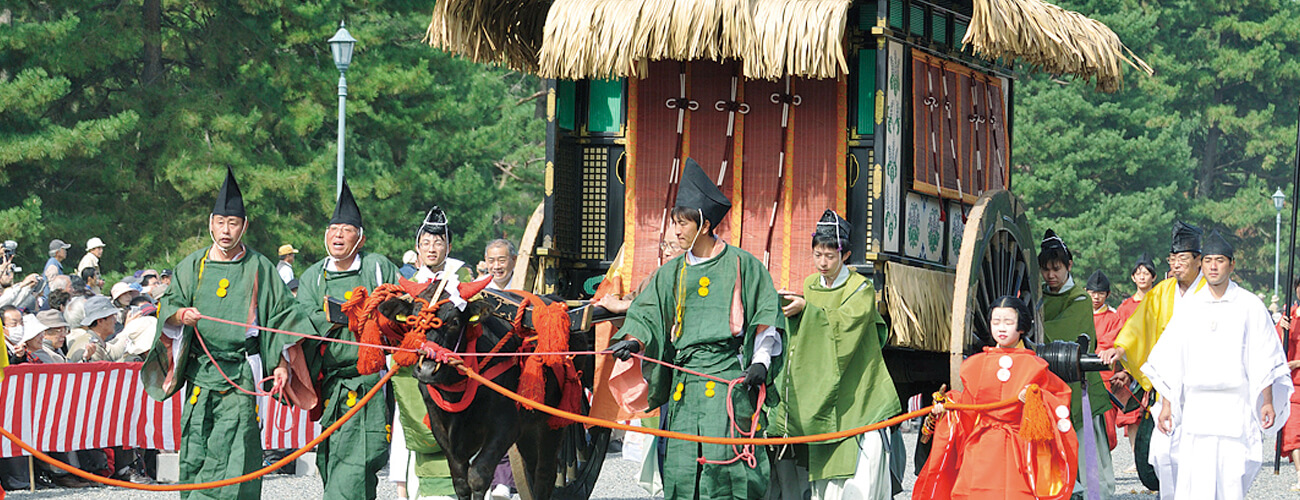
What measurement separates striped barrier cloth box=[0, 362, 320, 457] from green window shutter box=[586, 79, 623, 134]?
8.78 ft

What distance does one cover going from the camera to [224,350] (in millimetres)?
8828

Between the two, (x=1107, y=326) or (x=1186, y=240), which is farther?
(x=1107, y=326)

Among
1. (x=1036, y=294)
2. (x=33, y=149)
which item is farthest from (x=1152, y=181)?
(x=1036, y=294)

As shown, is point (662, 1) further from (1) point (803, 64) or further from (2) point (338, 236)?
(2) point (338, 236)

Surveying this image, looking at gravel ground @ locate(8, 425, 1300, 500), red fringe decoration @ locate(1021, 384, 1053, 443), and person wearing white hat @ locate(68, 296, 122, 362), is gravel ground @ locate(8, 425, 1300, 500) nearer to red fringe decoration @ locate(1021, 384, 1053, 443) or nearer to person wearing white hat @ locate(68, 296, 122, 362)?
person wearing white hat @ locate(68, 296, 122, 362)

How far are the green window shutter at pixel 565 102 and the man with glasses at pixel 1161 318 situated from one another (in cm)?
358

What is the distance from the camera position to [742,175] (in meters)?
11.0

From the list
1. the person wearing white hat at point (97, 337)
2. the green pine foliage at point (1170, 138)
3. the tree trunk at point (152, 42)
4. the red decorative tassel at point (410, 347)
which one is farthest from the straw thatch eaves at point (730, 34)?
the green pine foliage at point (1170, 138)

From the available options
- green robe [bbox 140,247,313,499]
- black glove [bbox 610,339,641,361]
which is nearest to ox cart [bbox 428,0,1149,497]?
black glove [bbox 610,339,641,361]

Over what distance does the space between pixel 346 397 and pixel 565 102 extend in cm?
274

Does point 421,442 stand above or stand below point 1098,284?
below

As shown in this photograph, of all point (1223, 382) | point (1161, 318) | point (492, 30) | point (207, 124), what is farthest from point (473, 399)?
point (207, 124)

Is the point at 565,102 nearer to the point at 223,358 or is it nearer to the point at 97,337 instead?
the point at 223,358

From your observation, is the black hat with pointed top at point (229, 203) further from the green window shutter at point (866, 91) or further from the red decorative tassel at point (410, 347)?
the green window shutter at point (866, 91)
